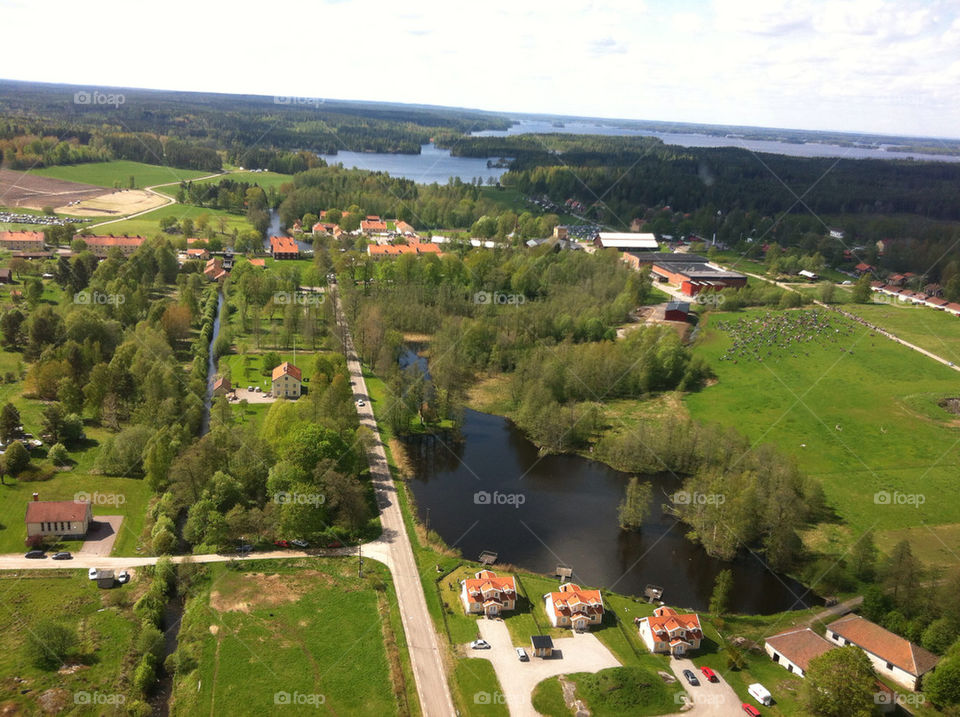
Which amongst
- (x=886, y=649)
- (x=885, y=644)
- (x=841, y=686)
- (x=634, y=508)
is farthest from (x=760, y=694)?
Answer: (x=634, y=508)

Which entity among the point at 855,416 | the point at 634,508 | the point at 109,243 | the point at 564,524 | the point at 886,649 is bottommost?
the point at 564,524

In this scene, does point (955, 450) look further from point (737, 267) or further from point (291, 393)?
point (737, 267)

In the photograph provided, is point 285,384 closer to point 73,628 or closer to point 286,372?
point 286,372

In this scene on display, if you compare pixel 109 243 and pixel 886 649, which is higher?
pixel 109 243

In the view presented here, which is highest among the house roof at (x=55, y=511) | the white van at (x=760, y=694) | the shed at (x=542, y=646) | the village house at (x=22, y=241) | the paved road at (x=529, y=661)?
the village house at (x=22, y=241)

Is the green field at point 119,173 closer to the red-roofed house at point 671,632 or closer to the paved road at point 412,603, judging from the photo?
the paved road at point 412,603

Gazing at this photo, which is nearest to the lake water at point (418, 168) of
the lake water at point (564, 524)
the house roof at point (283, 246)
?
the house roof at point (283, 246)

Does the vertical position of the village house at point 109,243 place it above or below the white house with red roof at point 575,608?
above
